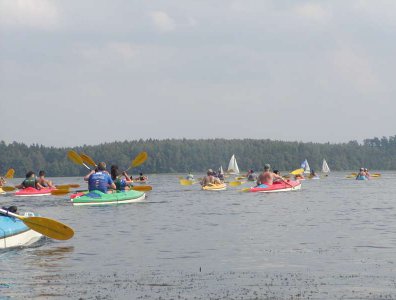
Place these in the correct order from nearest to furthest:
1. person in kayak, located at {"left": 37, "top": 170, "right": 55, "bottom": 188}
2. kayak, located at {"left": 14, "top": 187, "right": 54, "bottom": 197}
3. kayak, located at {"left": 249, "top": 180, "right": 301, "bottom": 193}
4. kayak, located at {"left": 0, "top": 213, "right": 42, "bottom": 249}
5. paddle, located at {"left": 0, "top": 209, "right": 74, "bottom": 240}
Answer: kayak, located at {"left": 0, "top": 213, "right": 42, "bottom": 249} < paddle, located at {"left": 0, "top": 209, "right": 74, "bottom": 240} < kayak, located at {"left": 14, "top": 187, "right": 54, "bottom": 197} < person in kayak, located at {"left": 37, "top": 170, "right": 55, "bottom": 188} < kayak, located at {"left": 249, "top": 180, "right": 301, "bottom": 193}

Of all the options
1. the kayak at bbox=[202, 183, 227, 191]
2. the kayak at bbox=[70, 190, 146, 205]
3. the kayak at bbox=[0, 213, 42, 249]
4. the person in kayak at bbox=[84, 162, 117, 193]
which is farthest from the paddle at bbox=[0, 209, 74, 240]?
the kayak at bbox=[202, 183, 227, 191]

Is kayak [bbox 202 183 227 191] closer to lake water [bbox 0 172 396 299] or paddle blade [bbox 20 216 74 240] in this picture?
lake water [bbox 0 172 396 299]

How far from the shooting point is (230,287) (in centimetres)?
1292

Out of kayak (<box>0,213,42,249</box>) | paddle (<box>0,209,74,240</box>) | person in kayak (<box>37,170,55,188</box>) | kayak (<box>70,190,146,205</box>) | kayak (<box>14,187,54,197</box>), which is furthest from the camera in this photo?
person in kayak (<box>37,170,55,188</box>)

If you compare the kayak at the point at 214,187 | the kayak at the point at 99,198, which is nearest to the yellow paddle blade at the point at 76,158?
the kayak at the point at 99,198

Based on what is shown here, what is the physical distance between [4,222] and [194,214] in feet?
42.1

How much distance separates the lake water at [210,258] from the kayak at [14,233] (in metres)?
0.33

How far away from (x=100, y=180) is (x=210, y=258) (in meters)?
15.4

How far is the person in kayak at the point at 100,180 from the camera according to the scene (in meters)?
31.1

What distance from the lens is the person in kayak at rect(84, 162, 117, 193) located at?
3112 centimetres

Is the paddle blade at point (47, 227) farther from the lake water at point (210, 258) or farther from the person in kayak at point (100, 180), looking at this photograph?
the person in kayak at point (100, 180)

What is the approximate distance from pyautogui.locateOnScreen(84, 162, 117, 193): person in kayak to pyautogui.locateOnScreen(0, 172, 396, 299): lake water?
7.50ft

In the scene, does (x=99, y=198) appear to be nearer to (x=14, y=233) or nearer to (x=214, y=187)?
(x=14, y=233)

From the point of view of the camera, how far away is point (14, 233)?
17844 millimetres
